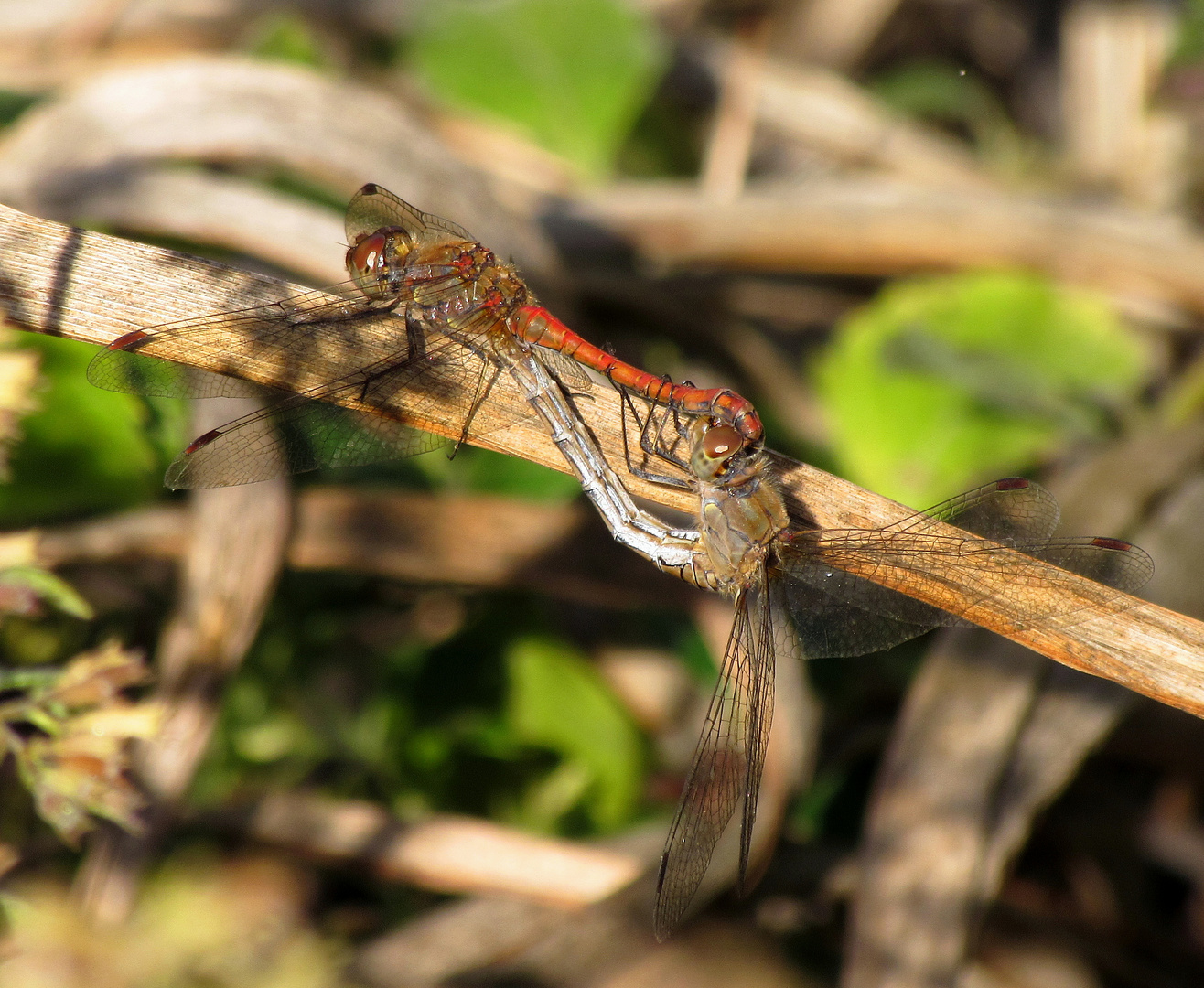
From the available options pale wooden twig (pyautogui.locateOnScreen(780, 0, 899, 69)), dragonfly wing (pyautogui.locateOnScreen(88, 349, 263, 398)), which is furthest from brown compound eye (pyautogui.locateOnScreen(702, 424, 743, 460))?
pale wooden twig (pyautogui.locateOnScreen(780, 0, 899, 69))

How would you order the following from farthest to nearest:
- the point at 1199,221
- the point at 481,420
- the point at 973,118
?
the point at 973,118 → the point at 1199,221 → the point at 481,420

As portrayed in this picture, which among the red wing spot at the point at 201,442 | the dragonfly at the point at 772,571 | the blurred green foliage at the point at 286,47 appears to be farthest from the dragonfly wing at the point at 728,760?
the blurred green foliage at the point at 286,47

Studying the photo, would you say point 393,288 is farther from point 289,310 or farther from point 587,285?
point 587,285

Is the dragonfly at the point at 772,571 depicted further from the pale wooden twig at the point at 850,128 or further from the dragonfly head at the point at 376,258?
the pale wooden twig at the point at 850,128

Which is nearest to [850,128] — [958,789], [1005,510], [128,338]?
[1005,510]

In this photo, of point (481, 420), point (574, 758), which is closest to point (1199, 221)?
point (574, 758)

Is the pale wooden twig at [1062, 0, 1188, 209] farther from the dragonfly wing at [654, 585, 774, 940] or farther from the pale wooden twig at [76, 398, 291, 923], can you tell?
the pale wooden twig at [76, 398, 291, 923]

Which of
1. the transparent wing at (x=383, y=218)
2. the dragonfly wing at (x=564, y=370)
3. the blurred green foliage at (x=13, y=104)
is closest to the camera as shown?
the dragonfly wing at (x=564, y=370)
